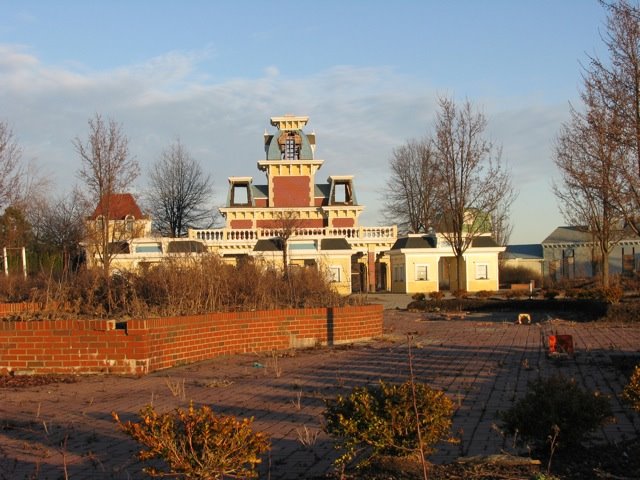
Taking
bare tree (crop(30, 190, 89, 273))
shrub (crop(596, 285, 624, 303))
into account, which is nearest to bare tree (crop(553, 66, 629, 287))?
shrub (crop(596, 285, 624, 303))

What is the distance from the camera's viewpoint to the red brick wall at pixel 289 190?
202ft

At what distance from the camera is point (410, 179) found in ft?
224

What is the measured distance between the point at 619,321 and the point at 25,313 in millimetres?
15768

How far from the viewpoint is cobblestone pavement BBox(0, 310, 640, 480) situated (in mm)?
6914

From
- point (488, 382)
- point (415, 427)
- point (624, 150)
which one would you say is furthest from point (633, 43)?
point (415, 427)

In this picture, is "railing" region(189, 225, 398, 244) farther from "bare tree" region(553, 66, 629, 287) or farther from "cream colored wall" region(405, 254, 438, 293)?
"bare tree" region(553, 66, 629, 287)

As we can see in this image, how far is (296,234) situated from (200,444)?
50.8m

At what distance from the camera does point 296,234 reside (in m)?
55.8

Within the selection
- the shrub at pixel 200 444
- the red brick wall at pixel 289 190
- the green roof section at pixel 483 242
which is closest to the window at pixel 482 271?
the green roof section at pixel 483 242

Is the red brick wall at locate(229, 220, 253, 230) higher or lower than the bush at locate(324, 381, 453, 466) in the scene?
higher

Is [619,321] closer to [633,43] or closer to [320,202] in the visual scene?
[633,43]

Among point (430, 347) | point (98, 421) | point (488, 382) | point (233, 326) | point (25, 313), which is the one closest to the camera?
point (98, 421)

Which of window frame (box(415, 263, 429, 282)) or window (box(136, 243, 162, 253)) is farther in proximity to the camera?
window frame (box(415, 263, 429, 282))

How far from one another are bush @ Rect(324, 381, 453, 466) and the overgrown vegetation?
7.99m
